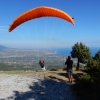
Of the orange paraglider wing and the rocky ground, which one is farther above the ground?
the orange paraglider wing

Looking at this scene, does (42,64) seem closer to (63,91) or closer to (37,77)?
(37,77)

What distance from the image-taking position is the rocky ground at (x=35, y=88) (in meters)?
16.6

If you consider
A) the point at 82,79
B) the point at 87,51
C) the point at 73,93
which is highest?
the point at 87,51

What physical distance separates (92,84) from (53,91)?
3348 mm

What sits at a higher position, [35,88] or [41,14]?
[41,14]

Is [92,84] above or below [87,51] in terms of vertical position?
below

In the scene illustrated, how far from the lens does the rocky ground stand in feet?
54.3

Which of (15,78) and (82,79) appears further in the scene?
(15,78)

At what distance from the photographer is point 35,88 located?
1816 centimetres

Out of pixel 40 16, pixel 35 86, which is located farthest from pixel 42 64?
pixel 40 16

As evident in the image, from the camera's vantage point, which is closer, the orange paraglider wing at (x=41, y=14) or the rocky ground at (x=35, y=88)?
the orange paraglider wing at (x=41, y=14)

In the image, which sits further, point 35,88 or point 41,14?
point 35,88

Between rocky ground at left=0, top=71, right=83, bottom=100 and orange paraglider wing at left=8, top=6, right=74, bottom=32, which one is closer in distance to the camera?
orange paraglider wing at left=8, top=6, right=74, bottom=32

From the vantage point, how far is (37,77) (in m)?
21.3
